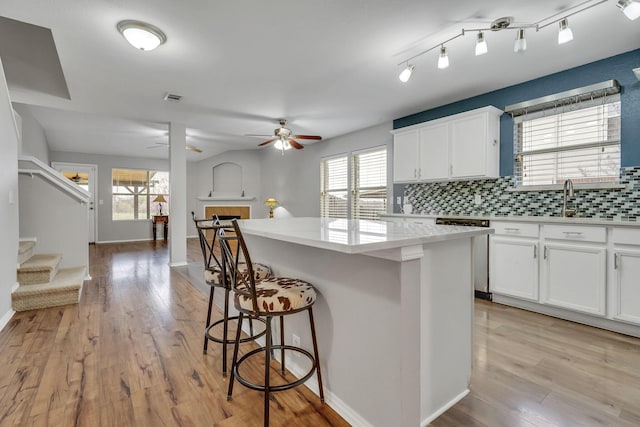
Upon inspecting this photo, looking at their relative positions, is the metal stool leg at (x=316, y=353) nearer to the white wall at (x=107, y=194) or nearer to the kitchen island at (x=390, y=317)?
the kitchen island at (x=390, y=317)

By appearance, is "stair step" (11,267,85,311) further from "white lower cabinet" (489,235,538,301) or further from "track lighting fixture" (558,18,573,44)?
"track lighting fixture" (558,18,573,44)

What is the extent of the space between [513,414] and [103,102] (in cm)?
525

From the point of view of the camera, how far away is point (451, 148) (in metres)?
3.84

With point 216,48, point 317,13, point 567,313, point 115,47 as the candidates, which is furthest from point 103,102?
point 567,313

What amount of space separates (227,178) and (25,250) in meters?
5.53

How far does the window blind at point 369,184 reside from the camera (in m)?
5.33

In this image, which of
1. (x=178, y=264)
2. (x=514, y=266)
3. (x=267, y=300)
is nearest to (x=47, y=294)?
(x=178, y=264)

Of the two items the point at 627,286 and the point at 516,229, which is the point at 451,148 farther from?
the point at 627,286

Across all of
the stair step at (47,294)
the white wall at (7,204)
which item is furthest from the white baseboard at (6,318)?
the stair step at (47,294)

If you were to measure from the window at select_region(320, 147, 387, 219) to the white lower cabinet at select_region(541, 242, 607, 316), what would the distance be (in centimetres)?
270

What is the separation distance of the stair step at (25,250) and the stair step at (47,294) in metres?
0.39

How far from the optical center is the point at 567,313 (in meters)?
2.80

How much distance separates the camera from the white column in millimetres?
5082

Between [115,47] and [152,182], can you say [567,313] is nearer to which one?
A: [115,47]
